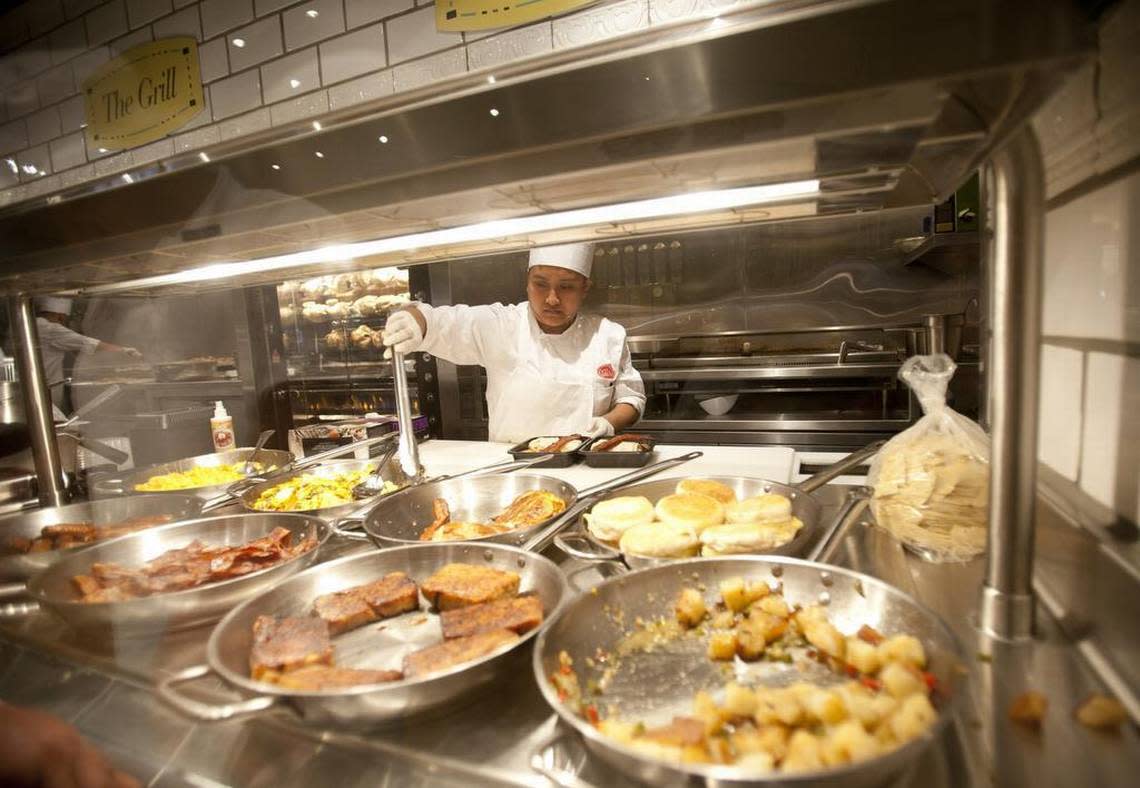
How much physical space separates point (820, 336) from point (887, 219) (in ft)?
3.19

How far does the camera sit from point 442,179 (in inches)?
35.8

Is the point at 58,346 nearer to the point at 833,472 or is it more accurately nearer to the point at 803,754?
the point at 833,472

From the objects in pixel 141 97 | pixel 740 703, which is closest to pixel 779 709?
pixel 740 703

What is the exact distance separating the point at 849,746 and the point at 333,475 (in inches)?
71.8

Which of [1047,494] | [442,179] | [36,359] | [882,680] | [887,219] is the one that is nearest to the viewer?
[882,680]

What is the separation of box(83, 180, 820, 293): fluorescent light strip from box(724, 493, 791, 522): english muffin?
1.98 feet

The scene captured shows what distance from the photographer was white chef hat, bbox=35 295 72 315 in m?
2.05

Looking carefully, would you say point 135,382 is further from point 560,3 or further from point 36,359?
point 560,3

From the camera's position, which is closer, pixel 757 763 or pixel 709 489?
pixel 757 763

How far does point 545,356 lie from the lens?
3.73 m

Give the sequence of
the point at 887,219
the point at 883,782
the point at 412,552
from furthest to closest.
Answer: the point at 887,219 → the point at 412,552 → the point at 883,782

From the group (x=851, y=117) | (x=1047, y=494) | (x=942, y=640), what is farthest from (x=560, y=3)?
(x=942, y=640)

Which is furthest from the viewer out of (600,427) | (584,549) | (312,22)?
(600,427)

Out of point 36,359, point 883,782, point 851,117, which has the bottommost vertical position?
point 883,782
